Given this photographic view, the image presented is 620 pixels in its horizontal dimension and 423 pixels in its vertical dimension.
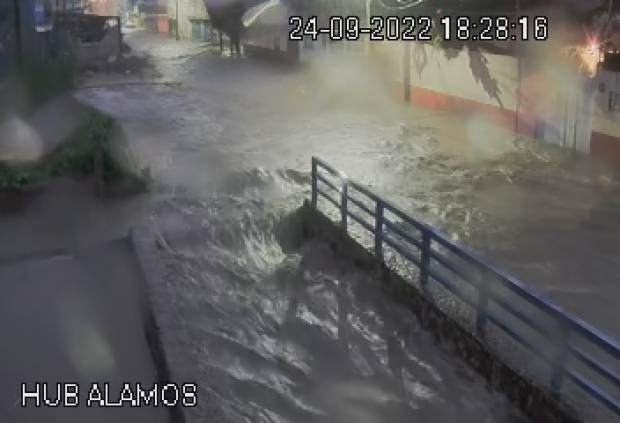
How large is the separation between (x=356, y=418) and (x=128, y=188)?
7.06m

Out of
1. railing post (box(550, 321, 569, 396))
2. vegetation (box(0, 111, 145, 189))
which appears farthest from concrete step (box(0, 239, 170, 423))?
railing post (box(550, 321, 569, 396))

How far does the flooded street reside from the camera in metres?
6.68

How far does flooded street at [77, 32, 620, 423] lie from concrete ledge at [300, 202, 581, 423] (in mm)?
127

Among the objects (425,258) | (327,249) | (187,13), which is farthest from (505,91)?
(187,13)

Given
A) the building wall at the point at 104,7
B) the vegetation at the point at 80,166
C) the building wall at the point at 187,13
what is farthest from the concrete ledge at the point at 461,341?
the building wall at the point at 104,7

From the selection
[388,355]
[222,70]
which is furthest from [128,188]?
[222,70]

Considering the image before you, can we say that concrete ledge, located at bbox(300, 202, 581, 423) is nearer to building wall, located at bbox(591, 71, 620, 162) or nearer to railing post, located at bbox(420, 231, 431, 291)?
railing post, located at bbox(420, 231, 431, 291)

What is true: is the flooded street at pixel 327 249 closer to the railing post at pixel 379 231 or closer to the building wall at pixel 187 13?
the railing post at pixel 379 231

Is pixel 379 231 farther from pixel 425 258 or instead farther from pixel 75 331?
pixel 75 331

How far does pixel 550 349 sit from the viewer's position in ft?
21.4

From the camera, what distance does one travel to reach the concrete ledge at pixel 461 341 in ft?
18.6

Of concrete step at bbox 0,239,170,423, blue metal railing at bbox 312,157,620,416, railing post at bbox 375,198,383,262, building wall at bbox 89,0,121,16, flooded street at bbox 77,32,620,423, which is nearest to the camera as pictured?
blue metal railing at bbox 312,157,620,416

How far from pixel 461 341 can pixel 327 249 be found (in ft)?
11.1

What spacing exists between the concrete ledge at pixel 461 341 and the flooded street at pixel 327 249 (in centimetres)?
13
